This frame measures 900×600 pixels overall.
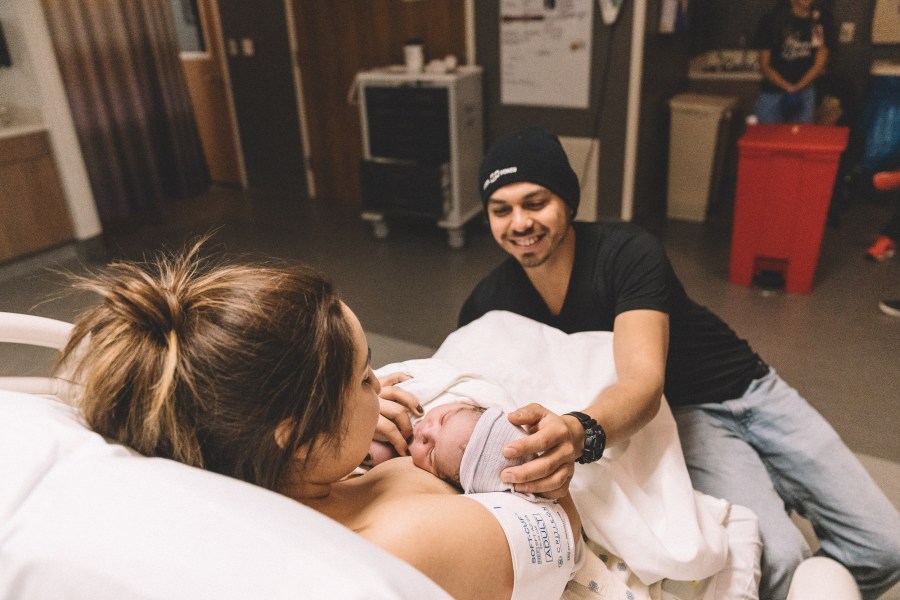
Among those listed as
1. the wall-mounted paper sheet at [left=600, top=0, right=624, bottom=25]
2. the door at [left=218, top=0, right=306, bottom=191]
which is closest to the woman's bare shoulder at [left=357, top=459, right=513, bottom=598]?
the wall-mounted paper sheet at [left=600, top=0, right=624, bottom=25]

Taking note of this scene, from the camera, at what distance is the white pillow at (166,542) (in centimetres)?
44

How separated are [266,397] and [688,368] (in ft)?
3.46

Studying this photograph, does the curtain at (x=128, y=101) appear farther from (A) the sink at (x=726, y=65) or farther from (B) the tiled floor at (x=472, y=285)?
(A) the sink at (x=726, y=65)

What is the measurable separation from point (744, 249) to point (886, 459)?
1.46 m

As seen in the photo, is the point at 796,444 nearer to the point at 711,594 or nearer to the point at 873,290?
the point at 711,594

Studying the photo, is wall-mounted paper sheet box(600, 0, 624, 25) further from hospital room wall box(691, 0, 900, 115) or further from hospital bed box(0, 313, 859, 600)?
hospital bed box(0, 313, 859, 600)

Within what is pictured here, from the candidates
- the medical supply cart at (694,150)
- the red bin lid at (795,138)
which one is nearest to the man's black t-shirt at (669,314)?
the red bin lid at (795,138)

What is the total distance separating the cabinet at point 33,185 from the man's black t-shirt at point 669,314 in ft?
8.51

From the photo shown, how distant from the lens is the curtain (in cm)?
385

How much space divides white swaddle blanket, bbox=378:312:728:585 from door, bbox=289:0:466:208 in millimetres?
3306

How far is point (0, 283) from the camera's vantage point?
1.07 m

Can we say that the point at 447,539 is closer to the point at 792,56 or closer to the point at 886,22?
the point at 792,56

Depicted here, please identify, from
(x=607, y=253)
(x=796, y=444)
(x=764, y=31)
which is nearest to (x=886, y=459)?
(x=796, y=444)

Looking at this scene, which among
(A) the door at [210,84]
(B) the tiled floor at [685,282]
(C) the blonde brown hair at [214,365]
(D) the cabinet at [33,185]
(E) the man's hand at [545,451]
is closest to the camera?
(C) the blonde brown hair at [214,365]
